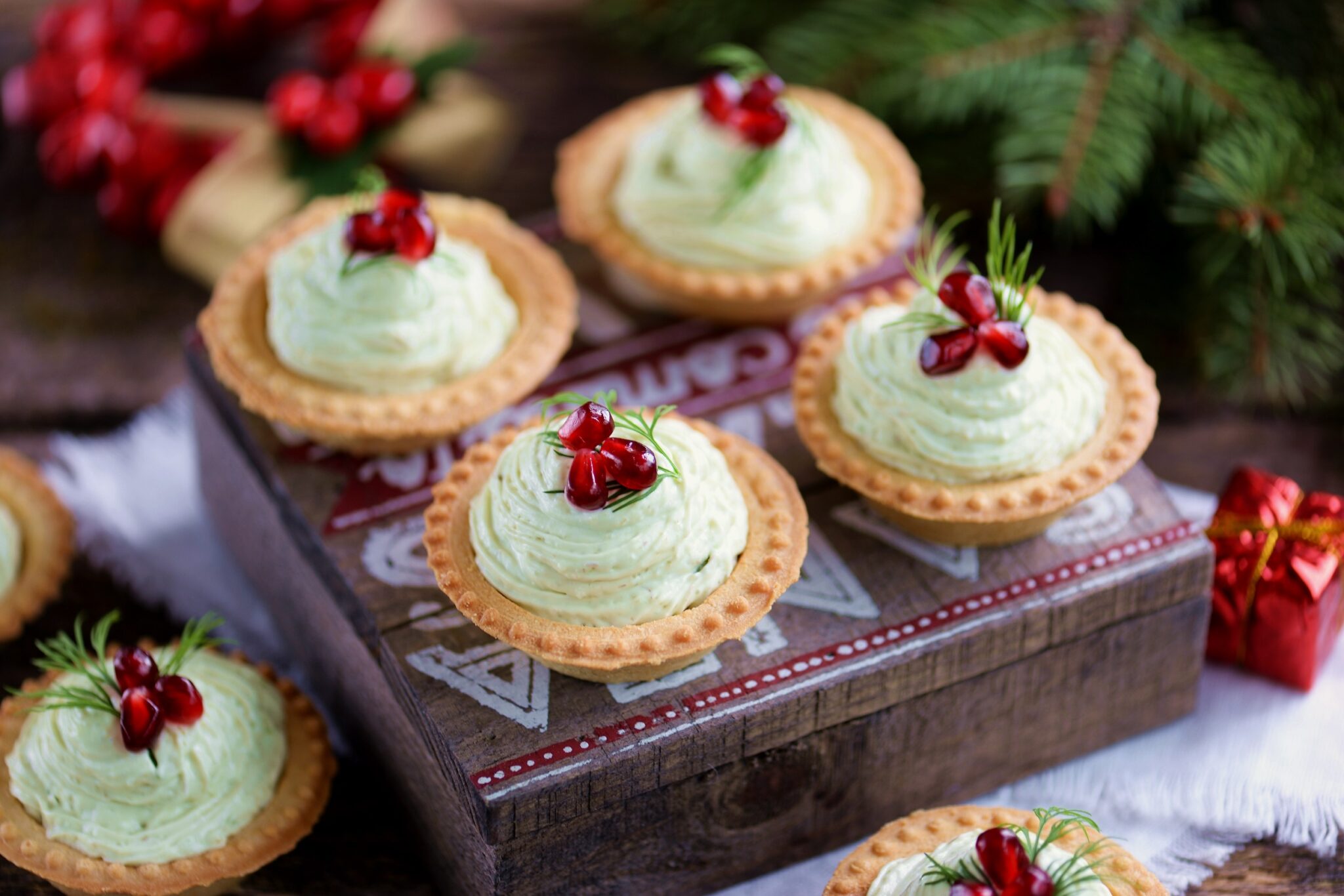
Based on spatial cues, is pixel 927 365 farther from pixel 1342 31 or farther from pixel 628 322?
pixel 1342 31

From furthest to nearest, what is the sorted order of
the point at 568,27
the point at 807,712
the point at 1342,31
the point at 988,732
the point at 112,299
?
the point at 568,27 < the point at 112,299 < the point at 1342,31 < the point at 988,732 < the point at 807,712

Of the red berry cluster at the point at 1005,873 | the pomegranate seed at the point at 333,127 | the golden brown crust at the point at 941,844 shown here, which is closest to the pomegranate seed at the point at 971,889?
the red berry cluster at the point at 1005,873

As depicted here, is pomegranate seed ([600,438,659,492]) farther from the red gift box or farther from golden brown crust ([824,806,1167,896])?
the red gift box

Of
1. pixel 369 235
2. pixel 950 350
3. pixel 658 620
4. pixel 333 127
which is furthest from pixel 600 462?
pixel 333 127

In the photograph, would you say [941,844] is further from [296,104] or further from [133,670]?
[296,104]

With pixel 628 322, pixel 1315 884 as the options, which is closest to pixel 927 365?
pixel 628 322
